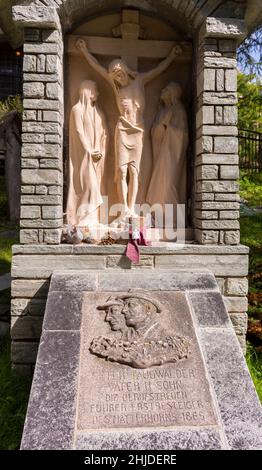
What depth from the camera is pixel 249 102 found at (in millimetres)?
12578

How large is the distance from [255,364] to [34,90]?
3604 millimetres

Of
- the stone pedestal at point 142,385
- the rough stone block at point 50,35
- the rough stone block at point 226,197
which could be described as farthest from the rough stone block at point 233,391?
the rough stone block at point 50,35

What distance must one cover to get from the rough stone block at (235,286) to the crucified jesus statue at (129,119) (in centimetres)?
129

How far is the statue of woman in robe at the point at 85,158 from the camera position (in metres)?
4.12

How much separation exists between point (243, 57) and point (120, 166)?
4.86 meters

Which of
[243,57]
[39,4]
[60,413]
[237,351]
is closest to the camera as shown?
[60,413]

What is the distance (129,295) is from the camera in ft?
10.4

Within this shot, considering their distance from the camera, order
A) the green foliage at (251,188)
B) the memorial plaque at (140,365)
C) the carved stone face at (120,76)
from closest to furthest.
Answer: the memorial plaque at (140,365) < the carved stone face at (120,76) < the green foliage at (251,188)

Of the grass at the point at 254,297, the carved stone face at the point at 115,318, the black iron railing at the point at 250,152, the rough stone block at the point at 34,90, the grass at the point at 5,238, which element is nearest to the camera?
the carved stone face at the point at 115,318

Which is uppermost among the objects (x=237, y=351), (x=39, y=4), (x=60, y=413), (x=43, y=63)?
(x=39, y=4)

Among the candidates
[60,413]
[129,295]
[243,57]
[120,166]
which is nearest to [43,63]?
[120,166]

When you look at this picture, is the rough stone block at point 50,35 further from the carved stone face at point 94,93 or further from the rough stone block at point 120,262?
the rough stone block at point 120,262
